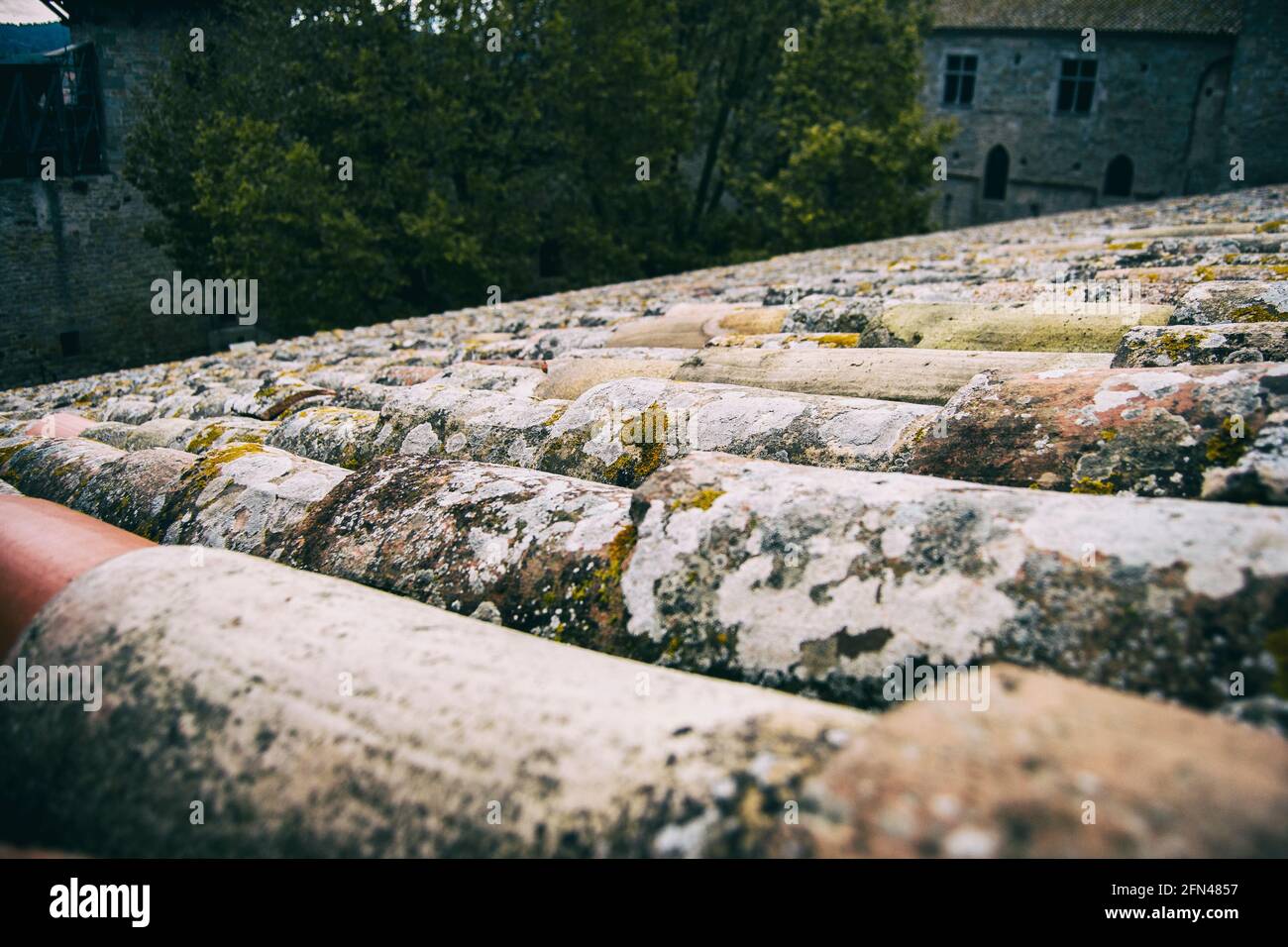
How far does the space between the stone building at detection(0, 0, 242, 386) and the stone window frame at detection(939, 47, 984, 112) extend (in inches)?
865

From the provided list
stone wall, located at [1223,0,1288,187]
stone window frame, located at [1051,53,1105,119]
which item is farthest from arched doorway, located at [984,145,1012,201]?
stone wall, located at [1223,0,1288,187]

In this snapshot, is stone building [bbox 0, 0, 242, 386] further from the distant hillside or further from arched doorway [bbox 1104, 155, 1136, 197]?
arched doorway [bbox 1104, 155, 1136, 197]

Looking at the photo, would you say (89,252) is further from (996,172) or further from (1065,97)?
(1065,97)

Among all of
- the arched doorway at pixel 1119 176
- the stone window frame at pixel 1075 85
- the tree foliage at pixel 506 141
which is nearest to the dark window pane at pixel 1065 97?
the stone window frame at pixel 1075 85

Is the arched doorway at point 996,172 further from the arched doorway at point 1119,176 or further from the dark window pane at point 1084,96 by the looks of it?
the arched doorway at point 1119,176

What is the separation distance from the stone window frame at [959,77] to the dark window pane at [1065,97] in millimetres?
2484

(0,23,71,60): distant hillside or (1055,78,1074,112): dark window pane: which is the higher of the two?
(1055,78,1074,112): dark window pane

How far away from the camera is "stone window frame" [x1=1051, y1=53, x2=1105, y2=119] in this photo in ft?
77.6

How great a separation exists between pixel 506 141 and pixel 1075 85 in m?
19.4

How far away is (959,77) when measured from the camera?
25.8m

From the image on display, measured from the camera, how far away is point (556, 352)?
483cm

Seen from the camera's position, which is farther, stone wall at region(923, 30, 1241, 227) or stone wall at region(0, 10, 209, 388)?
stone wall at region(923, 30, 1241, 227)

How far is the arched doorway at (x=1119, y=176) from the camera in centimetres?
2427
